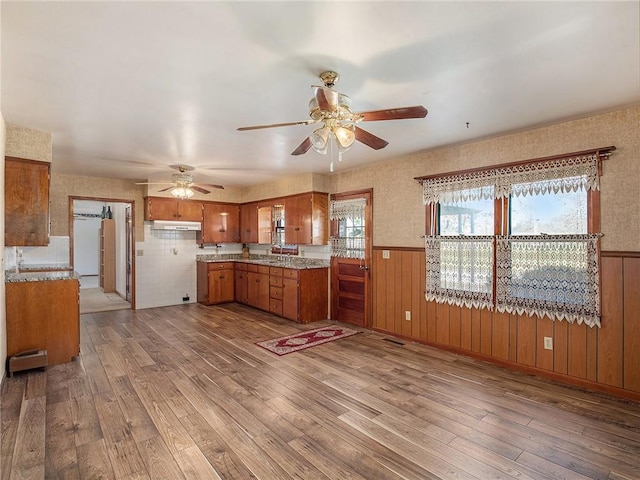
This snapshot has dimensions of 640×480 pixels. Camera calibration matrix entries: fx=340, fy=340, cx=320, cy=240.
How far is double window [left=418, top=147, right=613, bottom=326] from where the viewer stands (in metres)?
3.12

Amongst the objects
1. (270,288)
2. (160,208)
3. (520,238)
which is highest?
(160,208)

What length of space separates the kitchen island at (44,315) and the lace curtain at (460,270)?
4.15m

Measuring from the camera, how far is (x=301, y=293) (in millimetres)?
5363

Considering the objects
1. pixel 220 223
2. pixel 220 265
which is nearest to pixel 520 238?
pixel 220 265

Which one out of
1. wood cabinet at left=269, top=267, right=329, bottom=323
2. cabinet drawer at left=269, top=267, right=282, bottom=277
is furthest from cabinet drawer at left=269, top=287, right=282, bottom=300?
cabinet drawer at left=269, top=267, right=282, bottom=277

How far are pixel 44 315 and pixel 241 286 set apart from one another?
136 inches

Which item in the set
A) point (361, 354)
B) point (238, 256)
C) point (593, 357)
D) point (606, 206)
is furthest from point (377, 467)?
point (238, 256)

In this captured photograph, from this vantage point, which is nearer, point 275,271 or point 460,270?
point 460,270

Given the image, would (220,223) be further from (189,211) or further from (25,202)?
(25,202)

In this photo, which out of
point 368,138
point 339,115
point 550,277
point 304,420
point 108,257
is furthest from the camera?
point 108,257

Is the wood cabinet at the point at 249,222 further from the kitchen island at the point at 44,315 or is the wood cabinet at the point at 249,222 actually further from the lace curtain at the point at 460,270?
the lace curtain at the point at 460,270

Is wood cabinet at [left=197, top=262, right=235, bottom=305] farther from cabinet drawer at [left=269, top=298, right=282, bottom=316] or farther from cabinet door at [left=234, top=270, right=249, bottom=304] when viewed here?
cabinet drawer at [left=269, top=298, right=282, bottom=316]

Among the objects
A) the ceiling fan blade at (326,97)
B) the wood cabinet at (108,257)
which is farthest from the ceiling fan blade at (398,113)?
the wood cabinet at (108,257)

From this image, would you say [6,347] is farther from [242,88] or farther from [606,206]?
[606,206]
